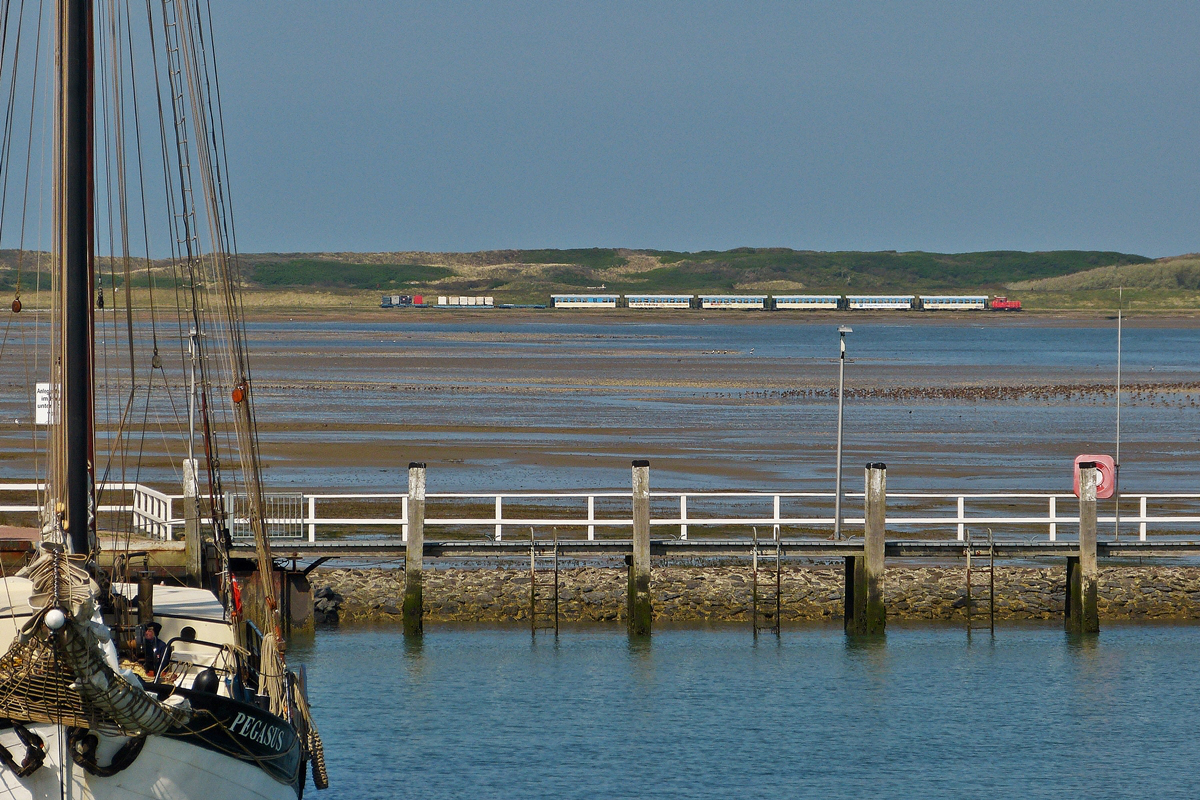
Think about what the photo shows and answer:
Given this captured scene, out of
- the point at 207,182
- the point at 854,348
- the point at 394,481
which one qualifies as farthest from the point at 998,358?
the point at 207,182

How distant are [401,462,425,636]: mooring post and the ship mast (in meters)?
12.8

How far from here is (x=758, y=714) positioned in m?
26.3

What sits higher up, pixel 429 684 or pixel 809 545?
pixel 809 545

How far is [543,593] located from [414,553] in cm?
391

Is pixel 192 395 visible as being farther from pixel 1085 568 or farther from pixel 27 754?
pixel 1085 568

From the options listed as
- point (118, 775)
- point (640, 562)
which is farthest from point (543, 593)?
point (118, 775)

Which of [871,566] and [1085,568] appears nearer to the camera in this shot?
[871,566]

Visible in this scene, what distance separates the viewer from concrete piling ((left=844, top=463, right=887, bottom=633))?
98.6 ft

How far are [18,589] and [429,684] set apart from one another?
13.0 meters

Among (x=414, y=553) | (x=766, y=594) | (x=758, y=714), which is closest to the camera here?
(x=758, y=714)

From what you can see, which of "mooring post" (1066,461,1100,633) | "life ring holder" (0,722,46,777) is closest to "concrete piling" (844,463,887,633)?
"mooring post" (1066,461,1100,633)

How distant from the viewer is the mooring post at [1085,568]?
30891mm

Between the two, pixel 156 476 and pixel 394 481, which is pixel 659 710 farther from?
pixel 156 476

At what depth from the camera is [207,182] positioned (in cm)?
1945
